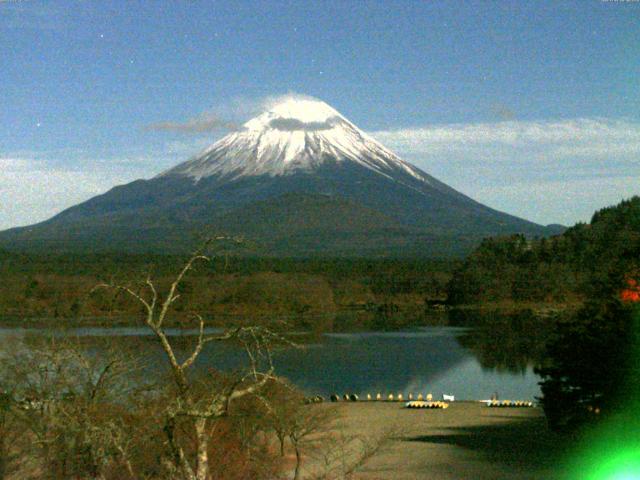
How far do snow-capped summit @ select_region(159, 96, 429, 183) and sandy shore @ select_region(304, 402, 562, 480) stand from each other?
5902 inches

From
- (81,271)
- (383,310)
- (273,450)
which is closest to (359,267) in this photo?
(383,310)

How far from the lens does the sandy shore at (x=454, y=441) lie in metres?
15.8

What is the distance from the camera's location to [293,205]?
147125mm

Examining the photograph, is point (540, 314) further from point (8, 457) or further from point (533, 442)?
point (8, 457)

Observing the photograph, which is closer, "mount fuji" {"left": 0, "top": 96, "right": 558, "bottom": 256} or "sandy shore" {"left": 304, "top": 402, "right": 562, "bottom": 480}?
"sandy shore" {"left": 304, "top": 402, "right": 562, "bottom": 480}

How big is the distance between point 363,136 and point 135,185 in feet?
147

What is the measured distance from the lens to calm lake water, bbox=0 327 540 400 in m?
30.0

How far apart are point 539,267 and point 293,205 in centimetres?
7557

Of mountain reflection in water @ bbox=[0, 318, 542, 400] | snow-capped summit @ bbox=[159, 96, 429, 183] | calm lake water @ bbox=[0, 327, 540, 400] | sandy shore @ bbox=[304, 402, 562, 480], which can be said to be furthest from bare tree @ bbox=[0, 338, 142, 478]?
snow-capped summit @ bbox=[159, 96, 429, 183]

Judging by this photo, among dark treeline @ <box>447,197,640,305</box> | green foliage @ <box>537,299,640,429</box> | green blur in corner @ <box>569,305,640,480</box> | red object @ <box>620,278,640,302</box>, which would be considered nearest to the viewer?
green blur in corner @ <box>569,305,640,480</box>

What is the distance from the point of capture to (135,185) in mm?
183625

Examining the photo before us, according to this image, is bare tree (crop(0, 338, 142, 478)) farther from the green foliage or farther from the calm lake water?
the calm lake water

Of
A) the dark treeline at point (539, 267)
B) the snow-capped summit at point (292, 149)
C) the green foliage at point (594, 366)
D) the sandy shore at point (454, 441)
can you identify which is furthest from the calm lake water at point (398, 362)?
A: the snow-capped summit at point (292, 149)

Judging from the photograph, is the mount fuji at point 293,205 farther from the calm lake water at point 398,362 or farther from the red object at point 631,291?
the red object at point 631,291
